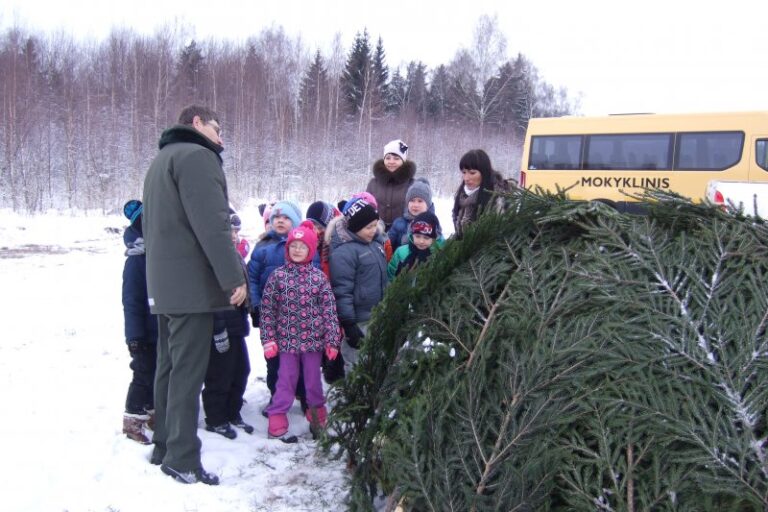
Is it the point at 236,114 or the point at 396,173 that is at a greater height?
the point at 236,114

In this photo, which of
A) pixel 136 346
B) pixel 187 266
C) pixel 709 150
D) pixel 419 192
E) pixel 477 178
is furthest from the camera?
pixel 709 150

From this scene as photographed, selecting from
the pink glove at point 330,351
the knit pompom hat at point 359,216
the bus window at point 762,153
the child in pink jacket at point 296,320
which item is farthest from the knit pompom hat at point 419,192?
the bus window at point 762,153

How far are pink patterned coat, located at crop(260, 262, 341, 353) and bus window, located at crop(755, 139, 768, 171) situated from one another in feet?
42.4

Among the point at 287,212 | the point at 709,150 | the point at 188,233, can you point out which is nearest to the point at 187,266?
the point at 188,233

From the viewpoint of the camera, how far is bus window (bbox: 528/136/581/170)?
15547mm

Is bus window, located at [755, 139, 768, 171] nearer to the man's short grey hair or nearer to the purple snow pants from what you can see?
the purple snow pants

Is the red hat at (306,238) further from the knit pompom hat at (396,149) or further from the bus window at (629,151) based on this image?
the bus window at (629,151)

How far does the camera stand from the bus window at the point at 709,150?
1320 centimetres

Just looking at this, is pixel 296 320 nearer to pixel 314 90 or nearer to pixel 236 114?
pixel 236 114

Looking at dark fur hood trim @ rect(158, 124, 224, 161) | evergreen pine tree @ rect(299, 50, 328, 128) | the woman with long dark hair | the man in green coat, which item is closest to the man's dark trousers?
the man in green coat

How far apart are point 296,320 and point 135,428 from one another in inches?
50.4

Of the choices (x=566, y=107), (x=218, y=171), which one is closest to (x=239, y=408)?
(x=218, y=171)

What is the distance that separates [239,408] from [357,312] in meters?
1.19

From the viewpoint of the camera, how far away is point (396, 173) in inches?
211
